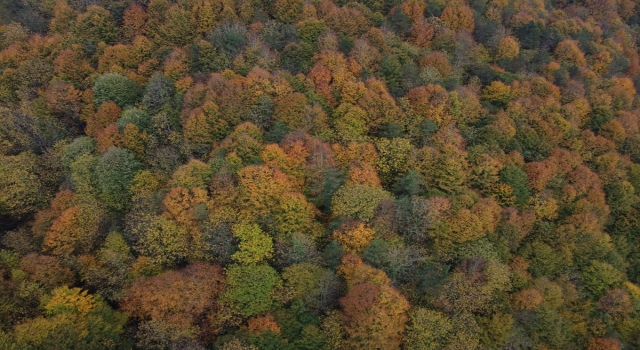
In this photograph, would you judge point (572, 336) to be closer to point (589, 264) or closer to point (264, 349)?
point (589, 264)

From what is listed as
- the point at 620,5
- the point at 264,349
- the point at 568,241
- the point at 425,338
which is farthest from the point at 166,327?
the point at 620,5

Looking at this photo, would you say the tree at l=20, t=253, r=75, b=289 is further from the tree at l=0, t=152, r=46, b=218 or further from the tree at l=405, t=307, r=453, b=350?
the tree at l=405, t=307, r=453, b=350

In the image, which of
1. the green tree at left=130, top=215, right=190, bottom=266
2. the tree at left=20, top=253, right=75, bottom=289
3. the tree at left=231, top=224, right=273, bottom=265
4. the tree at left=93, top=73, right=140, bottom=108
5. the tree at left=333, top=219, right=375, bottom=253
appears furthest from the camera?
the tree at left=93, top=73, right=140, bottom=108

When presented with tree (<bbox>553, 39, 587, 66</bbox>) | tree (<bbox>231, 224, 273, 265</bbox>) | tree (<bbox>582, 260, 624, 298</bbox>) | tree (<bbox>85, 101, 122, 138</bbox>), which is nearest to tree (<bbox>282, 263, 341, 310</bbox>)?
tree (<bbox>231, 224, 273, 265</bbox>)

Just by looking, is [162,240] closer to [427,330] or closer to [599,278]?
[427,330]

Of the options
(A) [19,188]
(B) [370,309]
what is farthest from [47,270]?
(B) [370,309]
